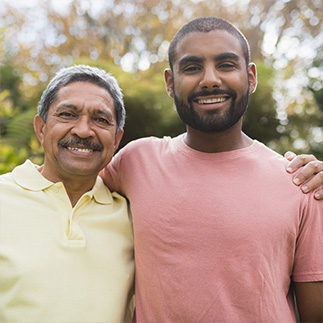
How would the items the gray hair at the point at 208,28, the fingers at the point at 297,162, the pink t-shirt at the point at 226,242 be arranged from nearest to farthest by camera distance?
the pink t-shirt at the point at 226,242, the fingers at the point at 297,162, the gray hair at the point at 208,28

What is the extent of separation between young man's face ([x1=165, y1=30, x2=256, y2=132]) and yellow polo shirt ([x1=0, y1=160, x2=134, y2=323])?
2.52ft

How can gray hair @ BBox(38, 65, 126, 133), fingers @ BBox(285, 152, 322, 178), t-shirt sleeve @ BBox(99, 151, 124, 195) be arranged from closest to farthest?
fingers @ BBox(285, 152, 322, 178) → gray hair @ BBox(38, 65, 126, 133) → t-shirt sleeve @ BBox(99, 151, 124, 195)

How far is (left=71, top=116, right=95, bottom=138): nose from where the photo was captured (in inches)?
85.4

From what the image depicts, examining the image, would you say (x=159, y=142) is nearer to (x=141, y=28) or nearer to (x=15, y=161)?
(x=15, y=161)

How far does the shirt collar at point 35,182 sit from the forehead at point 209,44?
3.12 ft

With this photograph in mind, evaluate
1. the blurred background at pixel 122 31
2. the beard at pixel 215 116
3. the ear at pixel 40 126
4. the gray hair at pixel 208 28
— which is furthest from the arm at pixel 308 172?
the blurred background at pixel 122 31

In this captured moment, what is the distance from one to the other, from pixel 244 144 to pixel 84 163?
94cm

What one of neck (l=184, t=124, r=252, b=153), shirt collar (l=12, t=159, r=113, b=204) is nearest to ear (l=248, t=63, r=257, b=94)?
neck (l=184, t=124, r=252, b=153)

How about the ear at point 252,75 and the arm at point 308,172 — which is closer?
the arm at point 308,172

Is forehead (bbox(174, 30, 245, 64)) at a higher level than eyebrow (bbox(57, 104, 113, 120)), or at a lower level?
higher

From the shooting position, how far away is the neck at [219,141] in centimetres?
218

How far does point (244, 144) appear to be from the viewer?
7.27 ft

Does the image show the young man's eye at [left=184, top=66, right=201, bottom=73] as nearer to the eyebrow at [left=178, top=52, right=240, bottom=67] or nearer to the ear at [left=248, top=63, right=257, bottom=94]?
the eyebrow at [left=178, top=52, right=240, bottom=67]

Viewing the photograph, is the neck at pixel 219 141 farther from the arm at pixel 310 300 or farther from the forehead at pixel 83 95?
the arm at pixel 310 300
